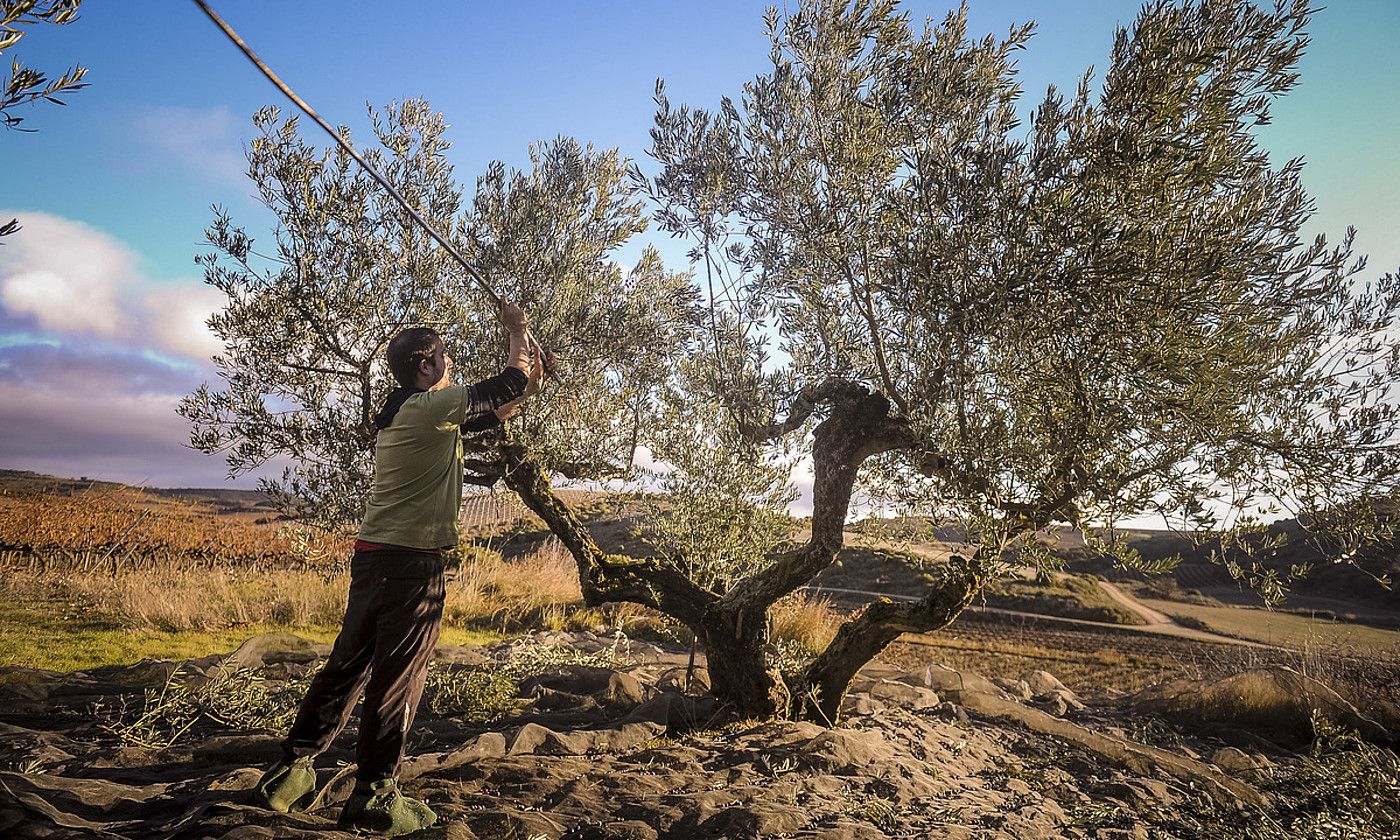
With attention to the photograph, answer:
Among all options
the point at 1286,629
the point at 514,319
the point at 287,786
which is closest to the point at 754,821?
the point at 287,786

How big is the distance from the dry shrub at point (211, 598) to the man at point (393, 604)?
10.3 meters

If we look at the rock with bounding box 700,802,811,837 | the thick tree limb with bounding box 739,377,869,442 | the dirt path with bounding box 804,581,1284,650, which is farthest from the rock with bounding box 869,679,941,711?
the rock with bounding box 700,802,811,837

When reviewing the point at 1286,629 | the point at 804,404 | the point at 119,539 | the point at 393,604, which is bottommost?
the point at 1286,629

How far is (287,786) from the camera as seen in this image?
4.37 metres

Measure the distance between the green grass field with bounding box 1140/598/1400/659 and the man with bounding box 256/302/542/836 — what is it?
14.8 metres

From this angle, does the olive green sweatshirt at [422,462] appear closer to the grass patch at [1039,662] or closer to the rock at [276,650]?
the rock at [276,650]

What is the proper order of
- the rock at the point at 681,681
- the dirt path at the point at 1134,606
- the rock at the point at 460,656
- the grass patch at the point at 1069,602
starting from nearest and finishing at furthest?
the rock at the point at 681,681 < the rock at the point at 460,656 < the grass patch at the point at 1069,602 < the dirt path at the point at 1134,606

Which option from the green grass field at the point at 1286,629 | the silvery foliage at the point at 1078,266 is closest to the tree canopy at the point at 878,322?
the silvery foliage at the point at 1078,266

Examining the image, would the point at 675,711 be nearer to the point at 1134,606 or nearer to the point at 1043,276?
the point at 1043,276

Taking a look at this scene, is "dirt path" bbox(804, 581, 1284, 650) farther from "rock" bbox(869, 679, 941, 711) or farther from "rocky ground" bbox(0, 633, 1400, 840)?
"rocky ground" bbox(0, 633, 1400, 840)

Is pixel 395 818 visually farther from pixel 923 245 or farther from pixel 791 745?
pixel 923 245

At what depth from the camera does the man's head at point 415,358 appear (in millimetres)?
4895

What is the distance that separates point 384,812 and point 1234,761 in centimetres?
999

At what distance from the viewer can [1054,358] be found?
569 cm
